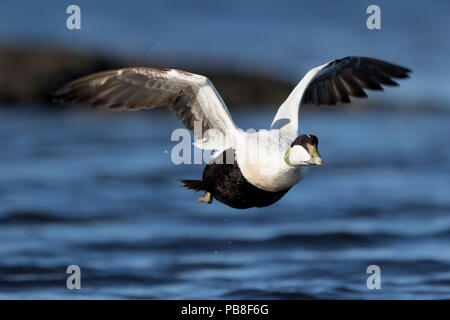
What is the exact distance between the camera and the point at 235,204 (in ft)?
23.3

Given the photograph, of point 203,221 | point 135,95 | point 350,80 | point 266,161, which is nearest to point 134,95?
point 135,95

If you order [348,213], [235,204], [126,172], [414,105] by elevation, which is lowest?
[235,204]

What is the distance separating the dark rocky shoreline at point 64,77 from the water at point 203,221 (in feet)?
2.28

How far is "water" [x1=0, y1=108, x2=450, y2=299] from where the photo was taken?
29.5ft

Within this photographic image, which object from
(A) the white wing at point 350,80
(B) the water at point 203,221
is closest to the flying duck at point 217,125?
(A) the white wing at point 350,80

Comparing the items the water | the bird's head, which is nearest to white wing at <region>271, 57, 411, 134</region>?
the water

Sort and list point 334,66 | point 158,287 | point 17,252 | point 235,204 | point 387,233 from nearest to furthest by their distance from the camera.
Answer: point 235,204, point 334,66, point 158,287, point 17,252, point 387,233

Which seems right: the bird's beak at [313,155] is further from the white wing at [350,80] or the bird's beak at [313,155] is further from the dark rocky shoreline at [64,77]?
the dark rocky shoreline at [64,77]

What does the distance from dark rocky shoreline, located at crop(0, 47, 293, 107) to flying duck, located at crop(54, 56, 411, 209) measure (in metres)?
10.9

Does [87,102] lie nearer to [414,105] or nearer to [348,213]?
[348,213]

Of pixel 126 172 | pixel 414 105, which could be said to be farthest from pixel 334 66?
pixel 414 105

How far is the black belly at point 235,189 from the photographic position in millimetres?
6863

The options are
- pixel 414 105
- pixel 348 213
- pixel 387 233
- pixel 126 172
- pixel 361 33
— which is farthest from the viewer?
pixel 361 33
